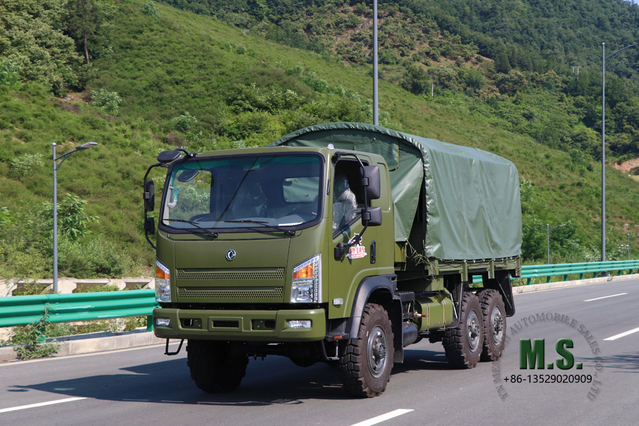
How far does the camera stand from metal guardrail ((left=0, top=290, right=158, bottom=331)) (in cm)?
1066

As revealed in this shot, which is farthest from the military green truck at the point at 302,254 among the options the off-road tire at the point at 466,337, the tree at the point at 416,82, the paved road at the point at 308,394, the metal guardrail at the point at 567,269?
the tree at the point at 416,82

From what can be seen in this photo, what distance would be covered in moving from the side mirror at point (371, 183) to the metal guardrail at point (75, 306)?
21.3ft

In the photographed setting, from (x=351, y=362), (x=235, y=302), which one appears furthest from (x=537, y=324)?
(x=235, y=302)

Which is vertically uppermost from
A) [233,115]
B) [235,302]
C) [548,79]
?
[548,79]

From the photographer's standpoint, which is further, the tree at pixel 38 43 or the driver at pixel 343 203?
the tree at pixel 38 43

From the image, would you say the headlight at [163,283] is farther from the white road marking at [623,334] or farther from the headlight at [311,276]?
the white road marking at [623,334]

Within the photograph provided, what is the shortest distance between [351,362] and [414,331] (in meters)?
1.64

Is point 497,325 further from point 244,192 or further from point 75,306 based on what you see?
point 75,306

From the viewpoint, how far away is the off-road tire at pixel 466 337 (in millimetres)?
9609

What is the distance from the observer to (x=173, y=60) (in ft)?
239

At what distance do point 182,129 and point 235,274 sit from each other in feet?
175

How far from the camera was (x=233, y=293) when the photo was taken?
699cm

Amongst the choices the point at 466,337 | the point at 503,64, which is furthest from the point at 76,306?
the point at 503,64

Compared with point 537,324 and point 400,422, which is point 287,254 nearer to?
point 400,422
